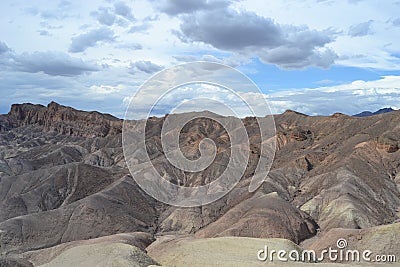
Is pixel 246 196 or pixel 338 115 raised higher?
pixel 338 115

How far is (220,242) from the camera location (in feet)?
140

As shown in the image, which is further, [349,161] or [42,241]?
[349,161]

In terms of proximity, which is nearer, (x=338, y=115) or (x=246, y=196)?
(x=246, y=196)

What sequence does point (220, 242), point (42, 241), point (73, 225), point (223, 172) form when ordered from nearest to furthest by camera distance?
point (220, 242) < point (42, 241) < point (73, 225) < point (223, 172)

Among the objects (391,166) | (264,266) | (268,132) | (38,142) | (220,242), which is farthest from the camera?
(38,142)

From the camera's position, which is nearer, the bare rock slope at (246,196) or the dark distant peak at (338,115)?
the bare rock slope at (246,196)

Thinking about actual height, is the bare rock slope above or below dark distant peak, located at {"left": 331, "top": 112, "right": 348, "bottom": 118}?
below

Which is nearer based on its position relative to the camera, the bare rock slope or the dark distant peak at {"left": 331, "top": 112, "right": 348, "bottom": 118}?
the bare rock slope

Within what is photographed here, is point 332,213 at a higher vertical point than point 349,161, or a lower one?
lower

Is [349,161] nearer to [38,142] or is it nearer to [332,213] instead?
[332,213]

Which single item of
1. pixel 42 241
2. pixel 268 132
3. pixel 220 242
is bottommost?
pixel 42 241

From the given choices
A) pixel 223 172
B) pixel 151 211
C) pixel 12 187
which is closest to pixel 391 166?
pixel 223 172

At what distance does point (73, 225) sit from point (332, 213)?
38.2 metres

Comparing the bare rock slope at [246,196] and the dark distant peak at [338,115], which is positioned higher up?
the dark distant peak at [338,115]
